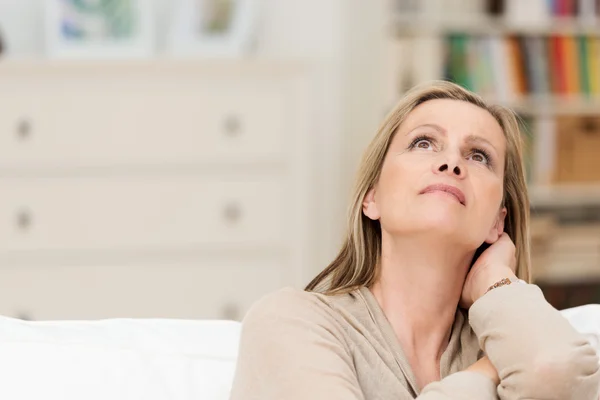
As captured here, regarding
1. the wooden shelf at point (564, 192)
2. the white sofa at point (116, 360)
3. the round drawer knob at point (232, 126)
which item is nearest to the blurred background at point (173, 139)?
the round drawer knob at point (232, 126)

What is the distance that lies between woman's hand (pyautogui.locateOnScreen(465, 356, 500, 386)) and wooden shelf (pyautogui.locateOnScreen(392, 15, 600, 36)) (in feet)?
8.00

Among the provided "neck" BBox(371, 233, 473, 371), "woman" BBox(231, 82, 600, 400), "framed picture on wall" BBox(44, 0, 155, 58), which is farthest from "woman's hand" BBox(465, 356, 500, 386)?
"framed picture on wall" BBox(44, 0, 155, 58)

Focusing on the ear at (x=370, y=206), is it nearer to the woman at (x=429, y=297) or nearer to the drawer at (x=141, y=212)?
the woman at (x=429, y=297)

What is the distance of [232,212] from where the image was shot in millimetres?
3352

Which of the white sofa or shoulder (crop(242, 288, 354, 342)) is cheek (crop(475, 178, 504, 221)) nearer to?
shoulder (crop(242, 288, 354, 342))

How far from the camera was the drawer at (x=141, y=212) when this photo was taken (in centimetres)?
324

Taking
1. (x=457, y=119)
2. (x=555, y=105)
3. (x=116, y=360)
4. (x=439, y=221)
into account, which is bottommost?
(x=555, y=105)

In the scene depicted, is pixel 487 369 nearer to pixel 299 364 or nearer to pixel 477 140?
pixel 299 364

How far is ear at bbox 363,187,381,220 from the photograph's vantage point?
155 cm

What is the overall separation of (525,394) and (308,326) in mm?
285

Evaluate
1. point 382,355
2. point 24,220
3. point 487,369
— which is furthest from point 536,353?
point 24,220

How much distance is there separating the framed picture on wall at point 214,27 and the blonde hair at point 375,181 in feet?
6.87

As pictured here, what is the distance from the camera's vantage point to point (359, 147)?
367cm

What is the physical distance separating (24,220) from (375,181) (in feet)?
6.39
